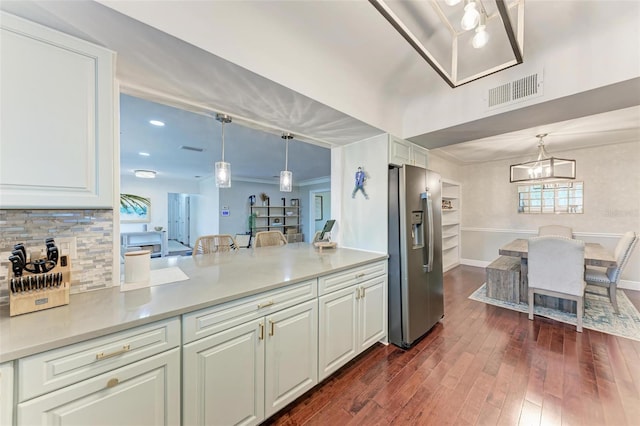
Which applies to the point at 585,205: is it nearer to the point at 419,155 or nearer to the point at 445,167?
the point at 445,167

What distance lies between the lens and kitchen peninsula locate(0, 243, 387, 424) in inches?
34.6

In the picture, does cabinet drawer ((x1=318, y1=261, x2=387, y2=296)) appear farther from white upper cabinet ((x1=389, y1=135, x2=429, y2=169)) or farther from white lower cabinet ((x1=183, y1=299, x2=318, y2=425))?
white upper cabinet ((x1=389, y1=135, x2=429, y2=169))

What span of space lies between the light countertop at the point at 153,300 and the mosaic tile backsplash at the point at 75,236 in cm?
10

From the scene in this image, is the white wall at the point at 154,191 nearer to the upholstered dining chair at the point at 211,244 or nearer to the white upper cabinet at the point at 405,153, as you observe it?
the upholstered dining chair at the point at 211,244

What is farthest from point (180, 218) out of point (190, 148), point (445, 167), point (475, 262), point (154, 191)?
point (475, 262)

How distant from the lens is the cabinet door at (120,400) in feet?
2.81

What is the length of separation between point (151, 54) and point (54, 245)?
1.08 m

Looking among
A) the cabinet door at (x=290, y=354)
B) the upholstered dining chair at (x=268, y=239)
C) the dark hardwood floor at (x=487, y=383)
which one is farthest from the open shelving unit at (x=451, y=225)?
the cabinet door at (x=290, y=354)

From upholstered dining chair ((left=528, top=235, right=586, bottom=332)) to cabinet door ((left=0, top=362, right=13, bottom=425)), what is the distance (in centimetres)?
417

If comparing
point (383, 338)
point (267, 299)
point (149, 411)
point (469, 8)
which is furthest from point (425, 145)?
point (149, 411)

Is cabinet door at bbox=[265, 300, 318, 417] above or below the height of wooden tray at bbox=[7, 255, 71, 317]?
below

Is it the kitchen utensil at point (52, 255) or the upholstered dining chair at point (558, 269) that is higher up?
the kitchen utensil at point (52, 255)

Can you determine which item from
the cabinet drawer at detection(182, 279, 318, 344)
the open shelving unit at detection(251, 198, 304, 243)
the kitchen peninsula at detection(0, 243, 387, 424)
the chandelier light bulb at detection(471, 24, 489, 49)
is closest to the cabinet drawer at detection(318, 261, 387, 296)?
the kitchen peninsula at detection(0, 243, 387, 424)

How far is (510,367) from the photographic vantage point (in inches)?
80.9
